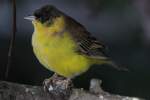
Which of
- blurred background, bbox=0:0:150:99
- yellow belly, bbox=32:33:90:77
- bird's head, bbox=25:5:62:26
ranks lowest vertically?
blurred background, bbox=0:0:150:99

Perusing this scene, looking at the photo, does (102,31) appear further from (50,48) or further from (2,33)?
(50,48)

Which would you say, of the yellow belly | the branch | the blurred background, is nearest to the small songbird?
the yellow belly

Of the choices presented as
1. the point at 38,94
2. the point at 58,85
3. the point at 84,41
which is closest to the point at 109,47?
the point at 84,41

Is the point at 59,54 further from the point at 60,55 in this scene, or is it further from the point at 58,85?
the point at 58,85

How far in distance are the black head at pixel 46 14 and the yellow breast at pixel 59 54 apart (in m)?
0.09

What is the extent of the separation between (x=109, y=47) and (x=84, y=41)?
2381mm

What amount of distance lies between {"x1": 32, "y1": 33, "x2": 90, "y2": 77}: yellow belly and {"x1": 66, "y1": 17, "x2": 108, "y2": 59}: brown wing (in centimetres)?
4

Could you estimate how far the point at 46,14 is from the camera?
3809mm

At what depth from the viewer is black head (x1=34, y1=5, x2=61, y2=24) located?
375 centimetres

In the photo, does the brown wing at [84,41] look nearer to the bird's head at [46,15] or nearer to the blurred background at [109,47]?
the bird's head at [46,15]

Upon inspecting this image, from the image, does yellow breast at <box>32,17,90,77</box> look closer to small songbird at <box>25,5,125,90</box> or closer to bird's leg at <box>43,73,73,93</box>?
small songbird at <box>25,5,125,90</box>

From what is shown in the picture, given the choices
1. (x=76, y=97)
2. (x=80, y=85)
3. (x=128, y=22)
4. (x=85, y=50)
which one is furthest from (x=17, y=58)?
(x=76, y=97)

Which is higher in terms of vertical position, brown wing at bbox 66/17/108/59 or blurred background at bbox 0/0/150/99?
brown wing at bbox 66/17/108/59

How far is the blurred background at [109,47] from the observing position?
19.8 feet
